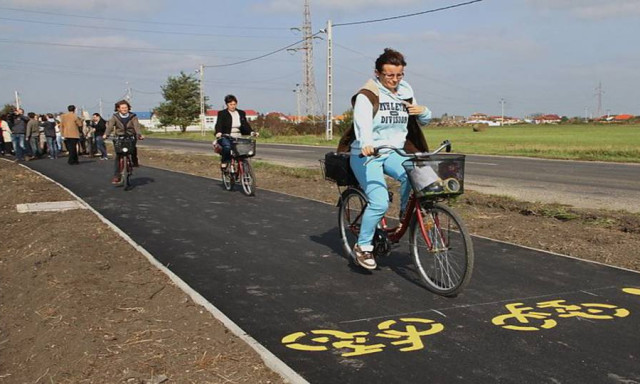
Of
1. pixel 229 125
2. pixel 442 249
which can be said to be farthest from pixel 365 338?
pixel 229 125

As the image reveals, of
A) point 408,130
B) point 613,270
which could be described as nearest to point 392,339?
point 408,130

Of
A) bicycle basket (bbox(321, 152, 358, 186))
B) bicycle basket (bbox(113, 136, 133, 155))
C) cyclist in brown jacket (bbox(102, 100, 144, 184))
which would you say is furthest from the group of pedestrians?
bicycle basket (bbox(321, 152, 358, 186))

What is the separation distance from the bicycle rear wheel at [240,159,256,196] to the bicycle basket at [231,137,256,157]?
172mm

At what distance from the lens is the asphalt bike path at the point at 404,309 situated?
10.9ft

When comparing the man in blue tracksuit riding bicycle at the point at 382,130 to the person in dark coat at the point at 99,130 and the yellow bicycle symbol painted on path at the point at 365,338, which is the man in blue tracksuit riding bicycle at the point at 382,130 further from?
the person in dark coat at the point at 99,130

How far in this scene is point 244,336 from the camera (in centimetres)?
369

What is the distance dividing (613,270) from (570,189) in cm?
748

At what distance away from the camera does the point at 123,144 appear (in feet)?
39.7

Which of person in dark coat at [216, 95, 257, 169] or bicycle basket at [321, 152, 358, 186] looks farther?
person in dark coat at [216, 95, 257, 169]

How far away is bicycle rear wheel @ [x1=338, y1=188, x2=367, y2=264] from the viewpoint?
5684 millimetres

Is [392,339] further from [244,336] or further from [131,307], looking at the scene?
[131,307]

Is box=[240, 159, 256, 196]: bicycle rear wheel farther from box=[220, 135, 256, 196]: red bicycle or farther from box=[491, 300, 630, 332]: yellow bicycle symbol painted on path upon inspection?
box=[491, 300, 630, 332]: yellow bicycle symbol painted on path

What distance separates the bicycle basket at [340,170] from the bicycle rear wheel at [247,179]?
518 cm

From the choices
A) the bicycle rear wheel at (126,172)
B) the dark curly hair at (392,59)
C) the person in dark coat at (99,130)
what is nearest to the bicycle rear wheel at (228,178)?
the bicycle rear wheel at (126,172)
